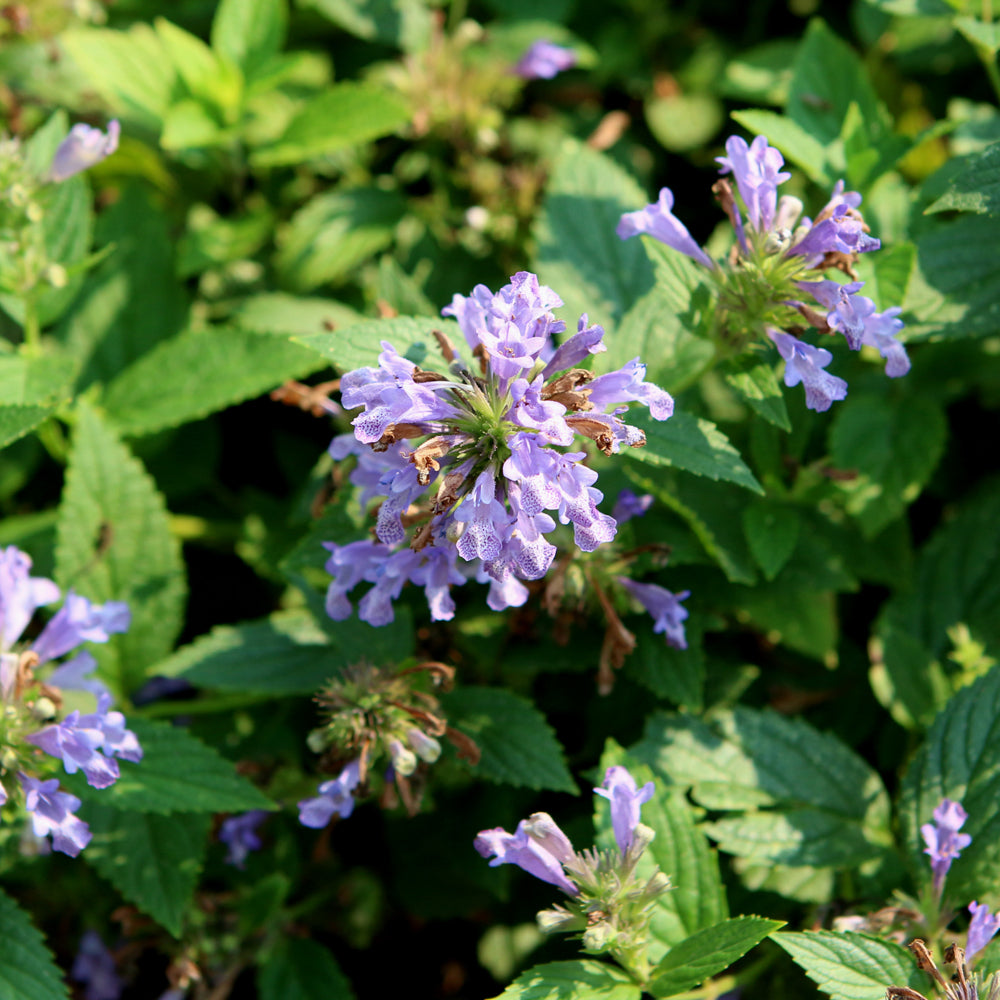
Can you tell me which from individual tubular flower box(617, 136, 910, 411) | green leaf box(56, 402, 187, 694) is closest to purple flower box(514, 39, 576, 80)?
individual tubular flower box(617, 136, 910, 411)

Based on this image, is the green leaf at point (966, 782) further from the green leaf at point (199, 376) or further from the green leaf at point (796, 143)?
the green leaf at point (199, 376)

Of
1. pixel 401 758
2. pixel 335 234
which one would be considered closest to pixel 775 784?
pixel 401 758

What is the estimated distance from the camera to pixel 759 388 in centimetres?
224

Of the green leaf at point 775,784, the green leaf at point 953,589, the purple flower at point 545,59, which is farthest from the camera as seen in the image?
the purple flower at point 545,59

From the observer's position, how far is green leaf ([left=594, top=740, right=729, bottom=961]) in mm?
2355

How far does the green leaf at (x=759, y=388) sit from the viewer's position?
2197 millimetres

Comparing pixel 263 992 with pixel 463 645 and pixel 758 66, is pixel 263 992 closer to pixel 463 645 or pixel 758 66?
pixel 463 645

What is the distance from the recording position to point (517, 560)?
71.5 inches

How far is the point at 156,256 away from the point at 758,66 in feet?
7.95

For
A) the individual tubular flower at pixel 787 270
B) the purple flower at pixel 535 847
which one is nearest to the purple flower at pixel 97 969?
the purple flower at pixel 535 847

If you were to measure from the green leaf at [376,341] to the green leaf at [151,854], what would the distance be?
135 cm

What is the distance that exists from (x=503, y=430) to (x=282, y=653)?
3.86 ft

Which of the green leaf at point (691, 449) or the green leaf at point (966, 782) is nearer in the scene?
the green leaf at point (691, 449)

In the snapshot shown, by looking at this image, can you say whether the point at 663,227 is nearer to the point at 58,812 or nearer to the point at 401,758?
the point at 401,758
